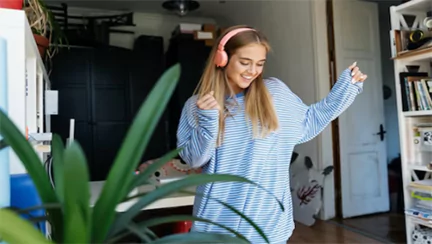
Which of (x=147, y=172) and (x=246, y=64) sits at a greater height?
(x=246, y=64)

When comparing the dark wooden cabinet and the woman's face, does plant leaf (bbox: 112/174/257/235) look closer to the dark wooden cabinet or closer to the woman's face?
the woman's face

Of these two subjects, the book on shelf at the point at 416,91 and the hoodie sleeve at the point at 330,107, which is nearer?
the hoodie sleeve at the point at 330,107

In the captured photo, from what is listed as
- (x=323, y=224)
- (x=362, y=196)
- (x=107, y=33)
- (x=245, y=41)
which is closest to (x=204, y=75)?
(x=245, y=41)

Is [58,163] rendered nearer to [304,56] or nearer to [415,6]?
[415,6]

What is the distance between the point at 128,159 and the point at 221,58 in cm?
61

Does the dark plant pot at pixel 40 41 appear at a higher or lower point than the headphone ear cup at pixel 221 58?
higher

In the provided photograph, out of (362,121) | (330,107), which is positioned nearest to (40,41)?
(330,107)

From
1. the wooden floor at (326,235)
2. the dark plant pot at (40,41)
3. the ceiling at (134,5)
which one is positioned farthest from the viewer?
the ceiling at (134,5)

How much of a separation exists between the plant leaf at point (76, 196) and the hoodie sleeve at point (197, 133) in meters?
0.46

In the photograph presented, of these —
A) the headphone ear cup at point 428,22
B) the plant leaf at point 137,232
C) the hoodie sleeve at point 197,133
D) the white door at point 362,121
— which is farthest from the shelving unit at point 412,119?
the plant leaf at point 137,232

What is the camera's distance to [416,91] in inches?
94.2

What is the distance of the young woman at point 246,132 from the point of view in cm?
92

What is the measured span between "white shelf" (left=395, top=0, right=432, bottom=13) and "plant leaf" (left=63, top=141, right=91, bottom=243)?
2.59 m

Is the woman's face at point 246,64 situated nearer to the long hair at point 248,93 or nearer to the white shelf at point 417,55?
the long hair at point 248,93
